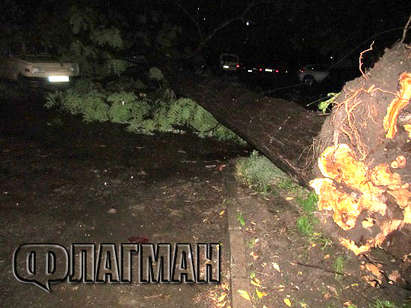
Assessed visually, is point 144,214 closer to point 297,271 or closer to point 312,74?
point 297,271

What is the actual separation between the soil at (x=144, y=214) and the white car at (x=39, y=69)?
Answer: 326 cm

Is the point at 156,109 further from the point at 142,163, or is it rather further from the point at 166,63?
the point at 142,163

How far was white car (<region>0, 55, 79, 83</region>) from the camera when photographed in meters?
9.83

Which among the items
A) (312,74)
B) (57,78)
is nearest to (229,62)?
(312,74)

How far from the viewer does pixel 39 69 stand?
982 centimetres

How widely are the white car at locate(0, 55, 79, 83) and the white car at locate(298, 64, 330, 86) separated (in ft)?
44.4

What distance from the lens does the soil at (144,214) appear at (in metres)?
2.88

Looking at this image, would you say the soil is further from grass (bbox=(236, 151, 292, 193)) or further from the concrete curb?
grass (bbox=(236, 151, 292, 193))

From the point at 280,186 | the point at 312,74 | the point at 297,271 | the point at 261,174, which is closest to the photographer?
the point at 297,271

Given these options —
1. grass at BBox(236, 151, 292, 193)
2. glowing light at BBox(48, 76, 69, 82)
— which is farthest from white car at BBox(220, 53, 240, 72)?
grass at BBox(236, 151, 292, 193)

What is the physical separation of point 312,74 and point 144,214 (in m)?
17.2

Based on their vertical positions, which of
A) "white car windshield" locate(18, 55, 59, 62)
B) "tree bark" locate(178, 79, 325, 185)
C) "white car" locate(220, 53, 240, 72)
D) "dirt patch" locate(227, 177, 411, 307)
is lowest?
"dirt patch" locate(227, 177, 411, 307)

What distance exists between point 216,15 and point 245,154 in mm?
11723

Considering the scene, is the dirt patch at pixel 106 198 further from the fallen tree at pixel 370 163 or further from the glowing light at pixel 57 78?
the glowing light at pixel 57 78
